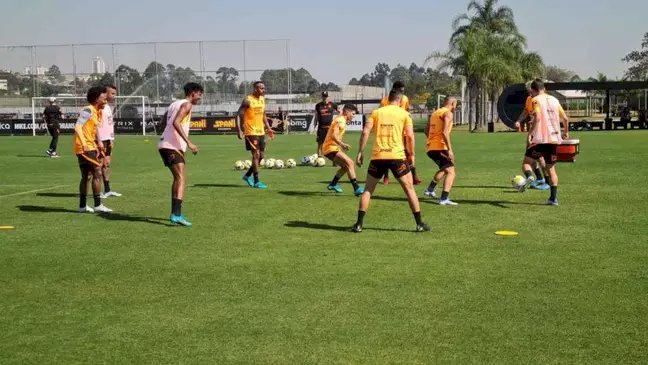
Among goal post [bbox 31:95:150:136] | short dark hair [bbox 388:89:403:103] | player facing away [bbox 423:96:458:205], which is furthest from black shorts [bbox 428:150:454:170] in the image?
goal post [bbox 31:95:150:136]

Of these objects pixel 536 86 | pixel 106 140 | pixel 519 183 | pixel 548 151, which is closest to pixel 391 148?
pixel 548 151

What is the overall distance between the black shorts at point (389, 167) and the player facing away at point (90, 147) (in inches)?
178

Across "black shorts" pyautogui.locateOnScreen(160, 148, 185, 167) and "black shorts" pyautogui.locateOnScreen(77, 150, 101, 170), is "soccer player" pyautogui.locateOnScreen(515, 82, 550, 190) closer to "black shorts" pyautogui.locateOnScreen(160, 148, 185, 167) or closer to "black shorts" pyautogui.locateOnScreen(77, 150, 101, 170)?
"black shorts" pyautogui.locateOnScreen(160, 148, 185, 167)

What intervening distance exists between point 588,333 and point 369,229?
182 inches

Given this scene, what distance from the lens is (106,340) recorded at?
17.1 ft

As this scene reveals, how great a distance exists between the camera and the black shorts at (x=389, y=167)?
9180mm

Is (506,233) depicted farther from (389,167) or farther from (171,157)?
(171,157)

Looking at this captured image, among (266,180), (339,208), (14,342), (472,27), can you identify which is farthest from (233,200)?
(472,27)

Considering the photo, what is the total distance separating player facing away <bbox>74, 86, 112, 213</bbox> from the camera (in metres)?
11.2

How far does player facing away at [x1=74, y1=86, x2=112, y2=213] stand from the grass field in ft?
1.33

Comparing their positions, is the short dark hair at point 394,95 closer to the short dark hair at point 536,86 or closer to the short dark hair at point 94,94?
the short dark hair at point 536,86

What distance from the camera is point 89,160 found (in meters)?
11.1

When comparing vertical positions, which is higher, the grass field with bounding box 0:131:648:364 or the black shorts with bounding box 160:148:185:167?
the black shorts with bounding box 160:148:185:167

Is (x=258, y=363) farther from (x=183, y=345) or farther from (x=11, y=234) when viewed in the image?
(x=11, y=234)
